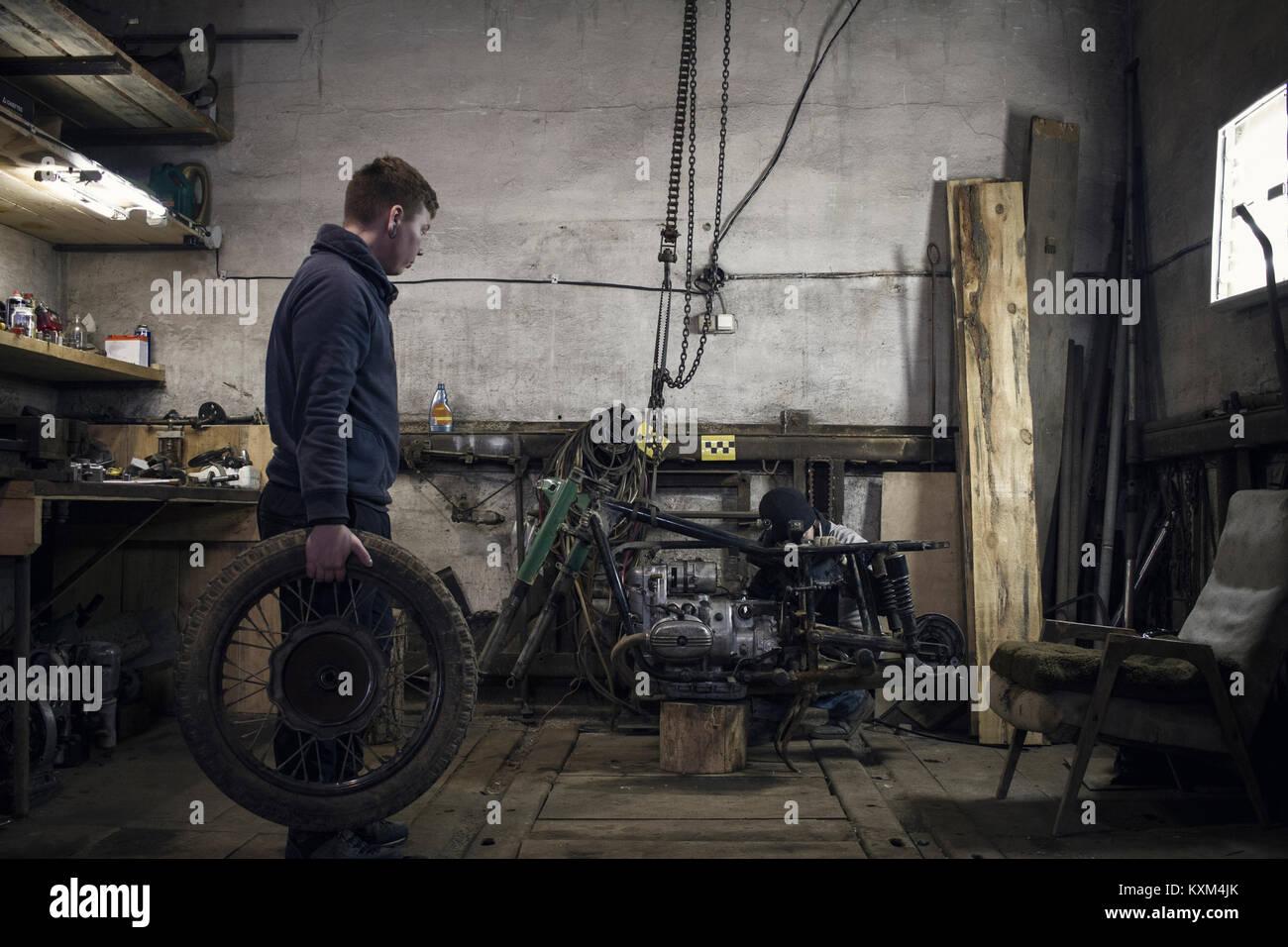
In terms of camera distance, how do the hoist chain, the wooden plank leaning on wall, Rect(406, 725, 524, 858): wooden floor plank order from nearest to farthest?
Rect(406, 725, 524, 858): wooden floor plank < the wooden plank leaning on wall < the hoist chain

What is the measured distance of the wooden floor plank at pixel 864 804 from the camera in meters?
2.53

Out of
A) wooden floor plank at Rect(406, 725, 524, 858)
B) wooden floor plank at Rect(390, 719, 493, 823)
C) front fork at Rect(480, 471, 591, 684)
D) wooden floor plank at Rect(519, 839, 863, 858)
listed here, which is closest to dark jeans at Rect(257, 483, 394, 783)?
wooden floor plank at Rect(390, 719, 493, 823)

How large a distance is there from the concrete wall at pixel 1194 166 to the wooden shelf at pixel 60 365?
480 centimetres

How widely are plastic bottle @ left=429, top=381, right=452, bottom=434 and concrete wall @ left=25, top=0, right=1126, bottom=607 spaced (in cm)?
11

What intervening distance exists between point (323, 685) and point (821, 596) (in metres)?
2.28

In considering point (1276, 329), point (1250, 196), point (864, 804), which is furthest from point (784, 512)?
point (1250, 196)

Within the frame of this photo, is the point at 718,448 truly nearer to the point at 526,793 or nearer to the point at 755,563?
the point at 755,563

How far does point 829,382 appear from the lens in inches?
171

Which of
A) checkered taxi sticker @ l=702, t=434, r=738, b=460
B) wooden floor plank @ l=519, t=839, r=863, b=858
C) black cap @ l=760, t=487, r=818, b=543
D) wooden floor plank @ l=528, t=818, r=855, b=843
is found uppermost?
checkered taxi sticker @ l=702, t=434, r=738, b=460

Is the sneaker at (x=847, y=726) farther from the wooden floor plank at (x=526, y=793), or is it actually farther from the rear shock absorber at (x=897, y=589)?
the wooden floor plank at (x=526, y=793)

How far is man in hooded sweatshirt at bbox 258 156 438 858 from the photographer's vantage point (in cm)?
197

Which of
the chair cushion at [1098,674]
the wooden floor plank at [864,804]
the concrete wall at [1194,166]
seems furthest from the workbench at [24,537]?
the concrete wall at [1194,166]

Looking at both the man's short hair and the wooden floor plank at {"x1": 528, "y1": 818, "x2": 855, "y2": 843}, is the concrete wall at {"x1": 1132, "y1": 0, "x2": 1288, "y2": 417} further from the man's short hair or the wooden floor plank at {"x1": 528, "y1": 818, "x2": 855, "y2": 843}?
the man's short hair
